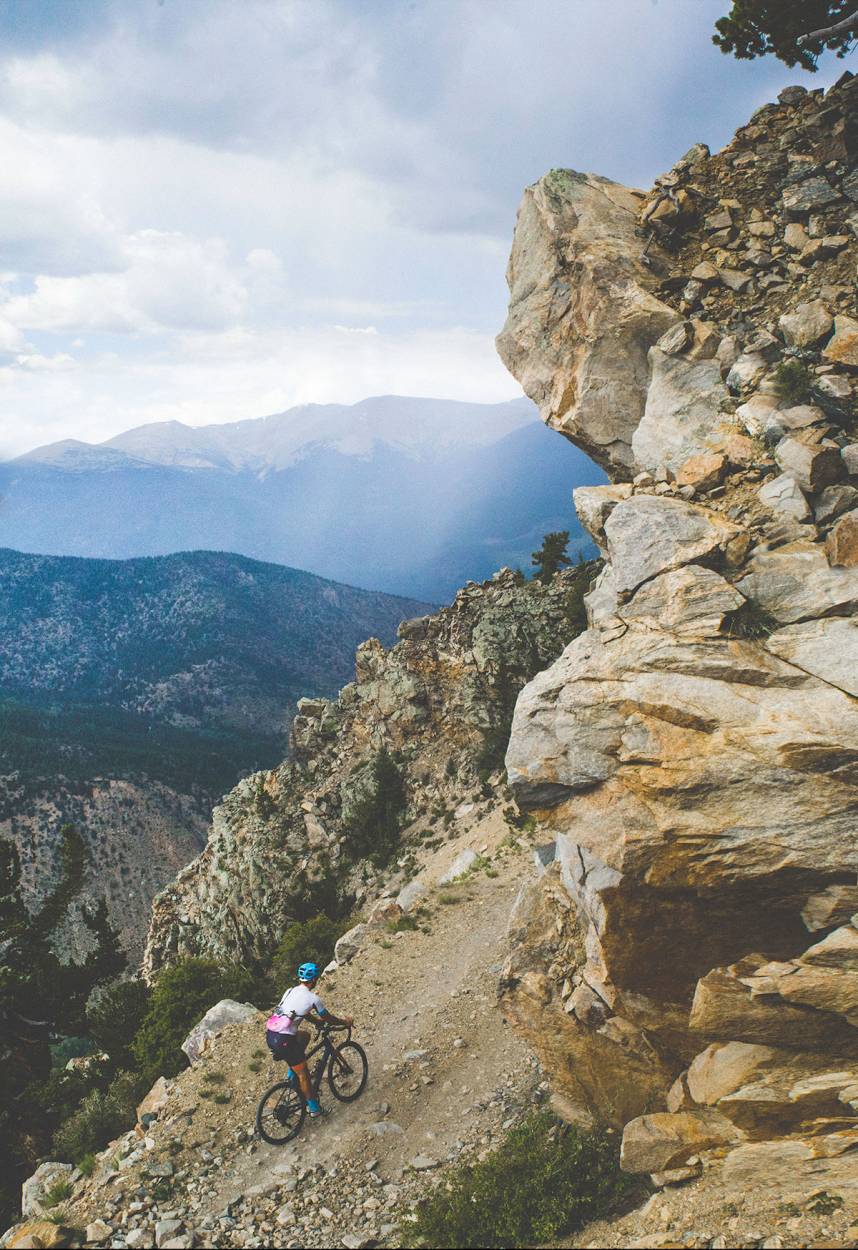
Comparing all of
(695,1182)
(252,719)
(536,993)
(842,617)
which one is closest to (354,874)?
(536,993)

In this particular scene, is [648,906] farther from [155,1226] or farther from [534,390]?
[534,390]

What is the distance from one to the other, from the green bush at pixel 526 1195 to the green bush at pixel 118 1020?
17921mm

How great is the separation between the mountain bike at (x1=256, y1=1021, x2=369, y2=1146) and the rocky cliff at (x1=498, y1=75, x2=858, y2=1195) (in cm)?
328

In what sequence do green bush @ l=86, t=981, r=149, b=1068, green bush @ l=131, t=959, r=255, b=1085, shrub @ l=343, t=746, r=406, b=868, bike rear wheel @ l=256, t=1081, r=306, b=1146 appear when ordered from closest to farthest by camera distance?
bike rear wheel @ l=256, t=1081, r=306, b=1146, green bush @ l=131, t=959, r=255, b=1085, green bush @ l=86, t=981, r=149, b=1068, shrub @ l=343, t=746, r=406, b=868

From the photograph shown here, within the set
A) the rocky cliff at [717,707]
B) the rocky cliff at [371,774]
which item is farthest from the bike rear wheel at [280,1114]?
the rocky cliff at [371,774]

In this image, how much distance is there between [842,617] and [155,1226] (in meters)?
12.7

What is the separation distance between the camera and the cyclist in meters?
10.3

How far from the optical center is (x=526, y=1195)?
8711 millimetres

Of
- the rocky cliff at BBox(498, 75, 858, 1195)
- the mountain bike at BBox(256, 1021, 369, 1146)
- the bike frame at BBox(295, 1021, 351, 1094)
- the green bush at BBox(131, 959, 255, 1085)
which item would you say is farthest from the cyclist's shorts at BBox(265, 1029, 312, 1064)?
the green bush at BBox(131, 959, 255, 1085)

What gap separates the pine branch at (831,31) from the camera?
502 inches

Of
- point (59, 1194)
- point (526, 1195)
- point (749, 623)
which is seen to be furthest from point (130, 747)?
point (749, 623)

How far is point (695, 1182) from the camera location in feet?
26.1

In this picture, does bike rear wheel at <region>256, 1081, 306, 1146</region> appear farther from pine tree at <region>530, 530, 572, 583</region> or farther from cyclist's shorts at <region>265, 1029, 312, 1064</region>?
pine tree at <region>530, 530, 572, 583</region>

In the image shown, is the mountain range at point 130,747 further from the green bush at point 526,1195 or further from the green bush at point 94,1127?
the green bush at point 526,1195
